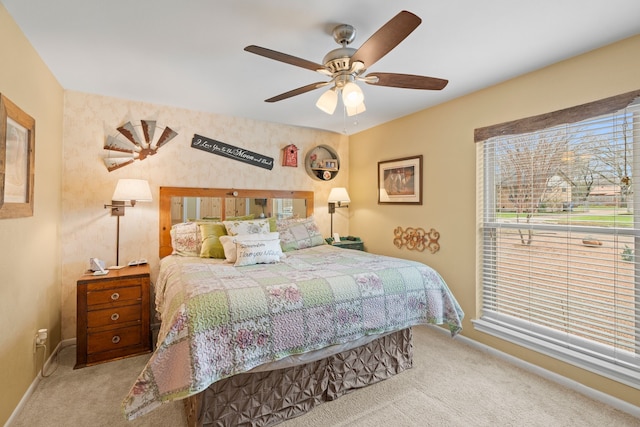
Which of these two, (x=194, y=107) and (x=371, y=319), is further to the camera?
(x=194, y=107)

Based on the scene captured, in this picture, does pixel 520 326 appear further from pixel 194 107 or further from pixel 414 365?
pixel 194 107

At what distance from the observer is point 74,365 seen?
8.23ft

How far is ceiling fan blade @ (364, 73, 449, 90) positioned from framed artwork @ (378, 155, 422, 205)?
5.15ft

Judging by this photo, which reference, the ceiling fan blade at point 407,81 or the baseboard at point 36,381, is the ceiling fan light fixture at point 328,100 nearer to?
the ceiling fan blade at point 407,81

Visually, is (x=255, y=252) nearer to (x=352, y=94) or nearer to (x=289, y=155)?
(x=352, y=94)

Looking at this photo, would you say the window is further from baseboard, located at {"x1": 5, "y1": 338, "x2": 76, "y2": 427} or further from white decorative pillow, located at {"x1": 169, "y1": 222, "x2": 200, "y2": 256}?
baseboard, located at {"x1": 5, "y1": 338, "x2": 76, "y2": 427}

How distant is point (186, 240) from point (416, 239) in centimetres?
252

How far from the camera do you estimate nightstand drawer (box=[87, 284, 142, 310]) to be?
2525 millimetres

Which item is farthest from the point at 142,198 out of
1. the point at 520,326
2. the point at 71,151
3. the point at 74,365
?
the point at 520,326

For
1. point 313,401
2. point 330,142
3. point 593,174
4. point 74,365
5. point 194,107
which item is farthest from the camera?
point 330,142

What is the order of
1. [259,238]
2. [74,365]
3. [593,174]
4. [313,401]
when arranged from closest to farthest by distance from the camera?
[313,401] < [593,174] < [74,365] < [259,238]

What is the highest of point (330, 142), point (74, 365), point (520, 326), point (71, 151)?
point (330, 142)

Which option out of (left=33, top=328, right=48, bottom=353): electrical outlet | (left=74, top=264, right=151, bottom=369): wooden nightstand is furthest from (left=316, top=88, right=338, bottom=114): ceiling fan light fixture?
(left=33, top=328, right=48, bottom=353): electrical outlet

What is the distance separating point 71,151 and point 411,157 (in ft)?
11.6
